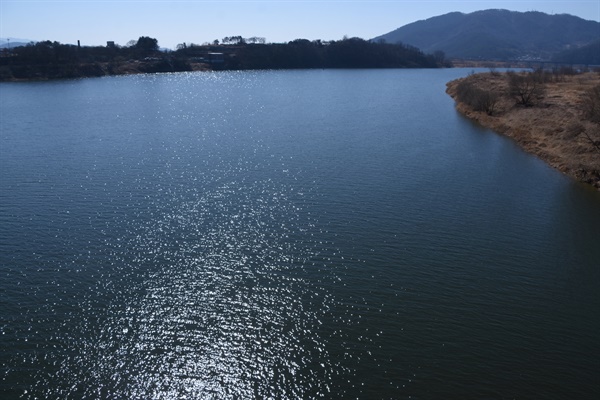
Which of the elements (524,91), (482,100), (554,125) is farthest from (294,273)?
(524,91)

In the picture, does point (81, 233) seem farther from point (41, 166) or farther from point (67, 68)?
point (67, 68)

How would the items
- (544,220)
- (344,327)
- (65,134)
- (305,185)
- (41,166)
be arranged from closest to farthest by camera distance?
1. (344,327)
2. (544,220)
3. (305,185)
4. (41,166)
5. (65,134)

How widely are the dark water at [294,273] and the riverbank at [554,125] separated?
313 centimetres

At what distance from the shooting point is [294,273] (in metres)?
28.0

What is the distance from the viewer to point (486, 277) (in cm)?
2794

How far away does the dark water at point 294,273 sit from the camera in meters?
20.1

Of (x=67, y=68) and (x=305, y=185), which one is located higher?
(x=67, y=68)

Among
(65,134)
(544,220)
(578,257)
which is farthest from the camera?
(65,134)

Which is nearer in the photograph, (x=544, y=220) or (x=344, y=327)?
(x=344, y=327)

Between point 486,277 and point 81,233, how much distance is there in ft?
92.5

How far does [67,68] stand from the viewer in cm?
16325

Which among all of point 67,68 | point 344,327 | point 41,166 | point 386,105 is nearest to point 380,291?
point 344,327

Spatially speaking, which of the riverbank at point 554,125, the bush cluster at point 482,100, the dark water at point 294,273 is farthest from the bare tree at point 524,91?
the dark water at point 294,273

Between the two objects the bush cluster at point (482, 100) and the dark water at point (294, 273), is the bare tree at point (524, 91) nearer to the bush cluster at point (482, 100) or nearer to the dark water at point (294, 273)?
the bush cluster at point (482, 100)
